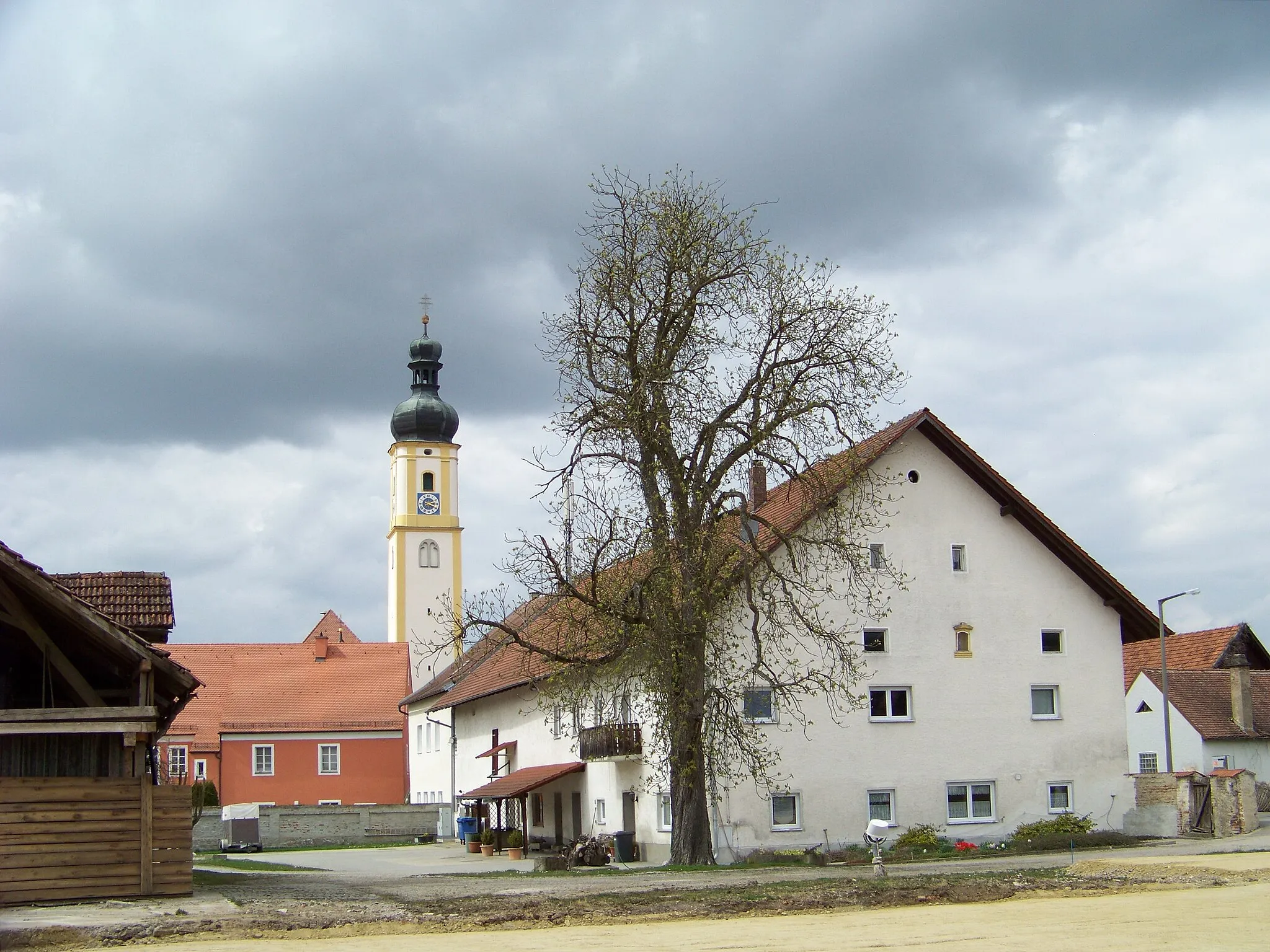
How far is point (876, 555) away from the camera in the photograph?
34312 mm

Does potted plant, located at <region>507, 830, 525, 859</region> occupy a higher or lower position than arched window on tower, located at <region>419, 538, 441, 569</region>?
lower

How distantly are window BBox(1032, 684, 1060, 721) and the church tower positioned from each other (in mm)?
58180

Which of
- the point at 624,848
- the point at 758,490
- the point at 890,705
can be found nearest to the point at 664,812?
the point at 624,848

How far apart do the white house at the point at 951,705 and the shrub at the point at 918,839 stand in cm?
65

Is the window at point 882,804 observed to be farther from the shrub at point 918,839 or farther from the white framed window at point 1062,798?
the white framed window at point 1062,798

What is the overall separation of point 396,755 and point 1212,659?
108 ft

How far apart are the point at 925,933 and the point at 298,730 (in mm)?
49070

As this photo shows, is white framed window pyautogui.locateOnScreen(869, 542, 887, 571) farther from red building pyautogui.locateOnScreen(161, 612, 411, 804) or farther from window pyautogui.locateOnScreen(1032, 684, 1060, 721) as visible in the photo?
red building pyautogui.locateOnScreen(161, 612, 411, 804)

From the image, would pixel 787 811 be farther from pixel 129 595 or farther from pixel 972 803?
pixel 129 595

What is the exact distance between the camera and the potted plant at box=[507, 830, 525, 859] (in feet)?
127

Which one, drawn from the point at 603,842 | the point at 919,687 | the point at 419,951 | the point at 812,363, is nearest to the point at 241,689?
the point at 603,842

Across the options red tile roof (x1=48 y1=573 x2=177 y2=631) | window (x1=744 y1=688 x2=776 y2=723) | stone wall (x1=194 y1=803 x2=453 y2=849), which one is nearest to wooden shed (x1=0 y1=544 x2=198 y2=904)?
red tile roof (x1=48 y1=573 x2=177 y2=631)

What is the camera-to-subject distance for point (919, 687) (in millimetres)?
34219

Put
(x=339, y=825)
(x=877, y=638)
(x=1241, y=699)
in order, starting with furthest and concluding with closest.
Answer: (x=1241, y=699), (x=339, y=825), (x=877, y=638)
